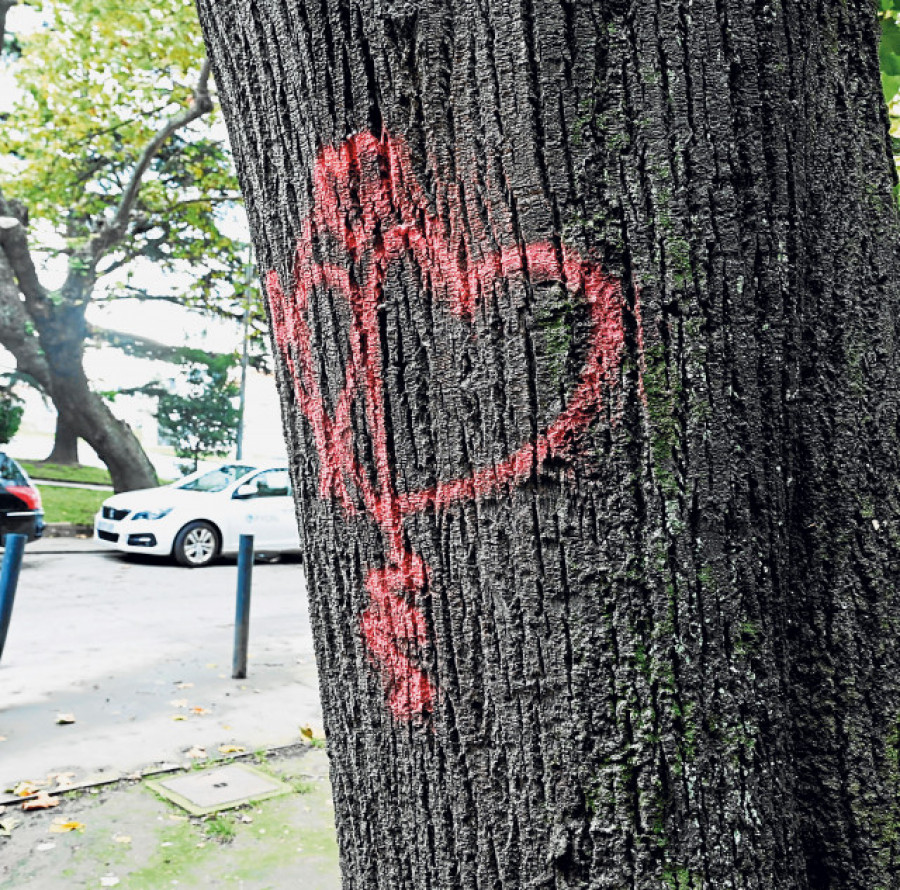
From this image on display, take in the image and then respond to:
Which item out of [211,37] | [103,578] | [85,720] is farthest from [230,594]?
[211,37]

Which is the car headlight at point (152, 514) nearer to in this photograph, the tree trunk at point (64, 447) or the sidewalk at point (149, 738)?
the sidewalk at point (149, 738)

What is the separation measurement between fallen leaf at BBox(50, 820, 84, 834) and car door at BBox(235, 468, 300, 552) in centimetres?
905

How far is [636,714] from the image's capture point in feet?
3.61

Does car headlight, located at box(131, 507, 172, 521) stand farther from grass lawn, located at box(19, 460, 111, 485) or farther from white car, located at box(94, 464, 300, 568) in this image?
grass lawn, located at box(19, 460, 111, 485)

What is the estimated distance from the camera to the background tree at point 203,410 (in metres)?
25.2

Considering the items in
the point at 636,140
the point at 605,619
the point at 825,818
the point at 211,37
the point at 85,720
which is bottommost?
the point at 85,720

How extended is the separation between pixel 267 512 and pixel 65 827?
31.3 feet

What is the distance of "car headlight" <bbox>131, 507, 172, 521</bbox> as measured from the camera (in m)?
12.4

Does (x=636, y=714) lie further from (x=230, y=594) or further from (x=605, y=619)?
(x=230, y=594)

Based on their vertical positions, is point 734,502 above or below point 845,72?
below

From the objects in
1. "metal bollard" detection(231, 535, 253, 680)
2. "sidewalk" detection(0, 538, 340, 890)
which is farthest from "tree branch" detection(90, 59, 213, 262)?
"metal bollard" detection(231, 535, 253, 680)

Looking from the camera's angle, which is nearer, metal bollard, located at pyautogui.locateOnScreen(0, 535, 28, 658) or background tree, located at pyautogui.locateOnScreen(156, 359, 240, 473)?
metal bollard, located at pyautogui.locateOnScreen(0, 535, 28, 658)

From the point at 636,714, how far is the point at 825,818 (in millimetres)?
435

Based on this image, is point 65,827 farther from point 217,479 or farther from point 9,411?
point 9,411
